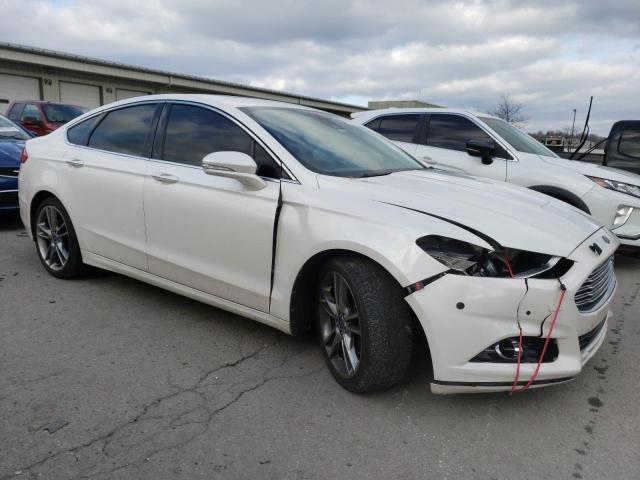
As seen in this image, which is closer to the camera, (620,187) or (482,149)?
(620,187)

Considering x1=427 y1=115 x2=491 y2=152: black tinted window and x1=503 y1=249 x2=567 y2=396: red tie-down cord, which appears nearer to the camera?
x1=503 y1=249 x2=567 y2=396: red tie-down cord

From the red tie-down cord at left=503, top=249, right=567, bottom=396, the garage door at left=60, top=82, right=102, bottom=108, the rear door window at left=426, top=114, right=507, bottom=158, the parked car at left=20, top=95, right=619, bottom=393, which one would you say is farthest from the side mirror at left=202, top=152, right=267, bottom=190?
the garage door at left=60, top=82, right=102, bottom=108

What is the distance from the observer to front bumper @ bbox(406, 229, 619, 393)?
2344 mm


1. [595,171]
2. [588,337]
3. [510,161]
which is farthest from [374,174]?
[595,171]

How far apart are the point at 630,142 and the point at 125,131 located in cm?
679

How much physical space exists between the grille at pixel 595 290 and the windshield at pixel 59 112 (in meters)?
12.4

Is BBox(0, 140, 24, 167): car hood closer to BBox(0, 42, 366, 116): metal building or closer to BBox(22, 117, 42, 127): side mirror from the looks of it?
BBox(22, 117, 42, 127): side mirror

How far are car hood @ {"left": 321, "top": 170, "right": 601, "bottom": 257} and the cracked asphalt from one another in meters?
0.87

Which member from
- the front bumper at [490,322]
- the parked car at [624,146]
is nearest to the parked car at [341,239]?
the front bumper at [490,322]

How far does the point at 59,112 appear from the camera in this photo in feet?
41.2

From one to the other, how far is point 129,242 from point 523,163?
4227mm

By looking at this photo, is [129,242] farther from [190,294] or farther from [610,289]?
[610,289]

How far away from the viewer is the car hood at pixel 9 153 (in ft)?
21.4

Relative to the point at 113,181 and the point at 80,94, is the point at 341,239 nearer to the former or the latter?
the point at 113,181
